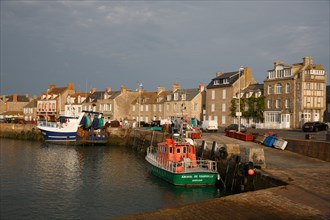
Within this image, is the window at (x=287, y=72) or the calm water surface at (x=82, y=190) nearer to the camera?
the calm water surface at (x=82, y=190)

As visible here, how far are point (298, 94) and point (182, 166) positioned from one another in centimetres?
3416

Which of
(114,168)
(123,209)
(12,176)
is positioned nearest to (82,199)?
(123,209)

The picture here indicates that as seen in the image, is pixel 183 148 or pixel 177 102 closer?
pixel 183 148

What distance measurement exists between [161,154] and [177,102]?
1744 inches

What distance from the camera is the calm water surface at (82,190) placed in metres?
19.2

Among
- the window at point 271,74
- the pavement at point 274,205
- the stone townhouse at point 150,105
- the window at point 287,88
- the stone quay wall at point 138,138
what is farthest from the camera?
the stone townhouse at point 150,105

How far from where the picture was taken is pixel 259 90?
2375 inches

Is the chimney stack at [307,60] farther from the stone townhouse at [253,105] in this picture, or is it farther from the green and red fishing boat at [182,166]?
the green and red fishing boat at [182,166]

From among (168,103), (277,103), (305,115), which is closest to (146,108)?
(168,103)

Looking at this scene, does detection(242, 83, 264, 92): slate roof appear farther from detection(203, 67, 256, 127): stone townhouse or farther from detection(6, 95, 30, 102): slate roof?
detection(6, 95, 30, 102): slate roof

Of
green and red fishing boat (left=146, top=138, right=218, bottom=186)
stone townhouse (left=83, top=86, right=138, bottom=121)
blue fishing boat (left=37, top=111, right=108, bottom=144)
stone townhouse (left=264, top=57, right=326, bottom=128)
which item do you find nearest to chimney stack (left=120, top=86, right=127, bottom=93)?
stone townhouse (left=83, top=86, right=138, bottom=121)

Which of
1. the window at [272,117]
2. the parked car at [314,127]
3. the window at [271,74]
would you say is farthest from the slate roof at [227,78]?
the parked car at [314,127]

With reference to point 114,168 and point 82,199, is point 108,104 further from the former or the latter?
point 82,199

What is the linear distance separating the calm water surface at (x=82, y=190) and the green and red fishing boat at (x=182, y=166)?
0.51 m
